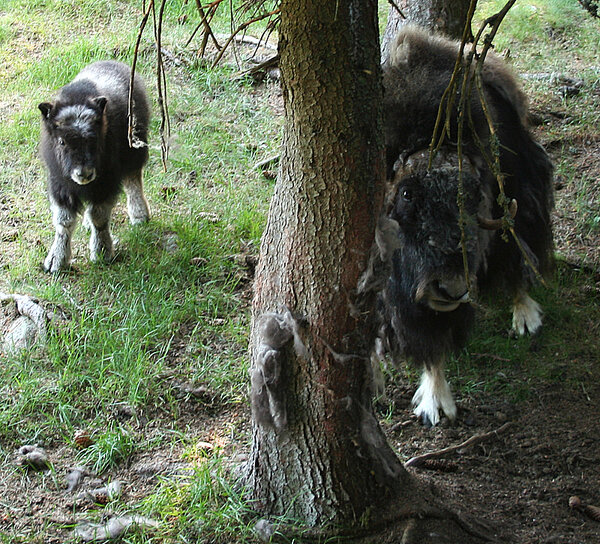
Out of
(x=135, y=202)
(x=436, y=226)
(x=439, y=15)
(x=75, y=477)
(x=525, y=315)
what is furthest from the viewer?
(x=135, y=202)

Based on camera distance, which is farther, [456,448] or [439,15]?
[439,15]

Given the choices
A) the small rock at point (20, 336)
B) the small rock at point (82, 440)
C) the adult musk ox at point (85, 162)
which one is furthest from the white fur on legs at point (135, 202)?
the small rock at point (82, 440)

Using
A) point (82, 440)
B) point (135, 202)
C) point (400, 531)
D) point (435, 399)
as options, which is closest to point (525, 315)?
point (435, 399)

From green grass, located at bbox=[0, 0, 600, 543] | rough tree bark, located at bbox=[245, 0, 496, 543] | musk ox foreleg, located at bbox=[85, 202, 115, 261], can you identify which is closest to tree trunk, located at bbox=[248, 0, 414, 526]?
rough tree bark, located at bbox=[245, 0, 496, 543]

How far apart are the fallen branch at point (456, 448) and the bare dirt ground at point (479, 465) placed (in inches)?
0.7

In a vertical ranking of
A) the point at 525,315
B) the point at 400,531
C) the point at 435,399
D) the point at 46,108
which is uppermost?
the point at 46,108

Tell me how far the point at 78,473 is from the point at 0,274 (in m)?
1.92

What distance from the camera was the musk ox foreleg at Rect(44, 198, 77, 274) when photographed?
444cm

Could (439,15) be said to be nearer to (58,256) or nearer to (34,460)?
(58,256)

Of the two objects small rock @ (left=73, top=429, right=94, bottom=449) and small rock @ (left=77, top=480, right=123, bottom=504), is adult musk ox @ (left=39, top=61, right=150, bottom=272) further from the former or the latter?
small rock @ (left=77, top=480, right=123, bottom=504)

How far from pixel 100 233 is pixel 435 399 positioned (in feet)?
8.04

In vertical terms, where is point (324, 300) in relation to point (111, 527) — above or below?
above

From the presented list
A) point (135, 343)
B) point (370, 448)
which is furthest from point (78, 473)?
point (370, 448)

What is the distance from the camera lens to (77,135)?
4.46 m
